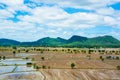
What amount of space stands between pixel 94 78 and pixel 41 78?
10174 mm

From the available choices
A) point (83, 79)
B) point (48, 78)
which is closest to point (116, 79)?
point (83, 79)

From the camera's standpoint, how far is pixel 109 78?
154ft

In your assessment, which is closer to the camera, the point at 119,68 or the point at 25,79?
the point at 25,79

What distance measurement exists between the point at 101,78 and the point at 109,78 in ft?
5.50

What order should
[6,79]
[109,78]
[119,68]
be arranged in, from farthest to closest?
[119,68] → [109,78] → [6,79]

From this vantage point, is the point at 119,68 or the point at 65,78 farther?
the point at 119,68

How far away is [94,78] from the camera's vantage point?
4638 cm

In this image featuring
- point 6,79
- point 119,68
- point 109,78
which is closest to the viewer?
point 6,79

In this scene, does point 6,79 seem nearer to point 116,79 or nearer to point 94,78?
point 94,78

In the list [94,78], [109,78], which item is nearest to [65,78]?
[94,78]

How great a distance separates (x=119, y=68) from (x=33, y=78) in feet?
86.8

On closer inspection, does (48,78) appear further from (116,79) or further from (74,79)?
(116,79)

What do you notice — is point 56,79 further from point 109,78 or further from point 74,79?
point 109,78

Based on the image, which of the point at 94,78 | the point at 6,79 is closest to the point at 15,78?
the point at 6,79
